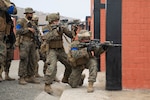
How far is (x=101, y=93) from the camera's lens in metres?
6.39

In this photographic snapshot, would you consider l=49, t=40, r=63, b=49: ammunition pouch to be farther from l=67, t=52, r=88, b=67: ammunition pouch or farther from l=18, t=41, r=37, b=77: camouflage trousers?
l=18, t=41, r=37, b=77: camouflage trousers

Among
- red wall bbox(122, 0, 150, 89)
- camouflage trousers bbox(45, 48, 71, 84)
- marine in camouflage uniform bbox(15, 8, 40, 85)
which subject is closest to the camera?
red wall bbox(122, 0, 150, 89)

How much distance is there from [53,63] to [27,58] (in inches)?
48.0

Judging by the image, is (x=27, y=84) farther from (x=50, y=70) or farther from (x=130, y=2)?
(x=130, y=2)

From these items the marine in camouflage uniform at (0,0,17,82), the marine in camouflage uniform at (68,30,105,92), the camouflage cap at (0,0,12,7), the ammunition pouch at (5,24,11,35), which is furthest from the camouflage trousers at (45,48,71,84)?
the camouflage cap at (0,0,12,7)

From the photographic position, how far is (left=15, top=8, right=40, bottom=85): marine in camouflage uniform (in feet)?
26.1

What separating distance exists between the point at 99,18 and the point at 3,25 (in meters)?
4.90

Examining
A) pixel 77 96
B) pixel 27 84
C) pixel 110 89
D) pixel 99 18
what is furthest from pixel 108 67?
pixel 99 18

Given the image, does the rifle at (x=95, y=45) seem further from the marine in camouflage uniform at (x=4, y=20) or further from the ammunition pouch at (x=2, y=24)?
the ammunition pouch at (x=2, y=24)

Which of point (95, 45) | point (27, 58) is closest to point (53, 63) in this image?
point (95, 45)

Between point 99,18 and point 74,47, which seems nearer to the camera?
point 74,47

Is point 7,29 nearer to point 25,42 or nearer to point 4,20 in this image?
point 4,20

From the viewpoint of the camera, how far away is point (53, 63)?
281 inches

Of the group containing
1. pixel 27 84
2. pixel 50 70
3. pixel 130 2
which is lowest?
pixel 27 84
